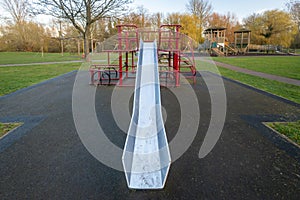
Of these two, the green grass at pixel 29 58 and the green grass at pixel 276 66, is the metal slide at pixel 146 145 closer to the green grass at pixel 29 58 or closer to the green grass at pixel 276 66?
the green grass at pixel 276 66

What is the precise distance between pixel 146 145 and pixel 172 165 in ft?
1.65

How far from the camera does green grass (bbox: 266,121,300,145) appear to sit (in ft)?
12.3

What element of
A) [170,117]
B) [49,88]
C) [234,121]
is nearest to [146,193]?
[170,117]

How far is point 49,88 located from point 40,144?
5.73 m

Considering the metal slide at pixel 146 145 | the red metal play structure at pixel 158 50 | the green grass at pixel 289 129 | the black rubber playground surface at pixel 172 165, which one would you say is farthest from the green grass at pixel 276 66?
the metal slide at pixel 146 145

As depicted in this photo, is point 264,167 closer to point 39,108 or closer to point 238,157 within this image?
point 238,157

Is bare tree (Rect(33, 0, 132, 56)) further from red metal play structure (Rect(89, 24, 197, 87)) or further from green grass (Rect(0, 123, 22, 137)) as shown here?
green grass (Rect(0, 123, 22, 137))

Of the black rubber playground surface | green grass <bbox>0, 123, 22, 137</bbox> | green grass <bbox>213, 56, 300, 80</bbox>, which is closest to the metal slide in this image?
the black rubber playground surface

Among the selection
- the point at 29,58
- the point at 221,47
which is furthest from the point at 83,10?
the point at 221,47

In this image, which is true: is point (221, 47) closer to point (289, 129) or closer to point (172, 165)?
point (289, 129)

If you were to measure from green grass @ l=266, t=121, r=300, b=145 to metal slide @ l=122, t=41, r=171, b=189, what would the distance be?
251 cm

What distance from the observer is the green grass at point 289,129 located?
3.74 metres

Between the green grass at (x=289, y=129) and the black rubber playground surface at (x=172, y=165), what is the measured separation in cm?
24

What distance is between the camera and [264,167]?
2.82 m
